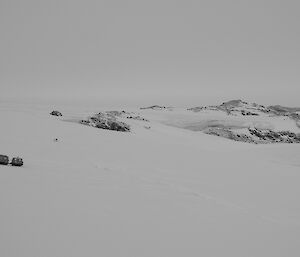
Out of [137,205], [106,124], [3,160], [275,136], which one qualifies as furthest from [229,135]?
[137,205]

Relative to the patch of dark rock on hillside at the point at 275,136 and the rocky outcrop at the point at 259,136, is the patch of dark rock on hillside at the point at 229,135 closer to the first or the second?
the rocky outcrop at the point at 259,136

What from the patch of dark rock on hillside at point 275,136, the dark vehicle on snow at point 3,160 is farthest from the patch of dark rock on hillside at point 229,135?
the dark vehicle on snow at point 3,160

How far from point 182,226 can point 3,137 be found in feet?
36.5

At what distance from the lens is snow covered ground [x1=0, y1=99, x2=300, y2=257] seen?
4238mm

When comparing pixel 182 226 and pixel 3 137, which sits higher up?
pixel 3 137

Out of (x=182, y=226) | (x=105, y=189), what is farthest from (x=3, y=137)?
(x=182, y=226)

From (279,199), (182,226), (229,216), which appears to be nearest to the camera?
(182,226)

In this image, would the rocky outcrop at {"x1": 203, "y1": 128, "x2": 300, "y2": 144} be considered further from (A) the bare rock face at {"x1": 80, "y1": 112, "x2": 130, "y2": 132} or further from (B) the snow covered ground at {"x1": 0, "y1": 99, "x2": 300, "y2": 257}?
(B) the snow covered ground at {"x1": 0, "y1": 99, "x2": 300, "y2": 257}

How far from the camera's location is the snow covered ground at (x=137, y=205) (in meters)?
4.24

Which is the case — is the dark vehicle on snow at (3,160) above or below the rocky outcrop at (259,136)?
above

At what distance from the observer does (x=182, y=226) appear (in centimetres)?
536

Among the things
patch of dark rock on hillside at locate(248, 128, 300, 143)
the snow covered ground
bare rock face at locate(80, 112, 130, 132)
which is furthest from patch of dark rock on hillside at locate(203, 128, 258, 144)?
the snow covered ground

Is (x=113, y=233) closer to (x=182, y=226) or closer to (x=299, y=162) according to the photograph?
(x=182, y=226)

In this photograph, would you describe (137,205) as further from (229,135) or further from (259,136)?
(259,136)
